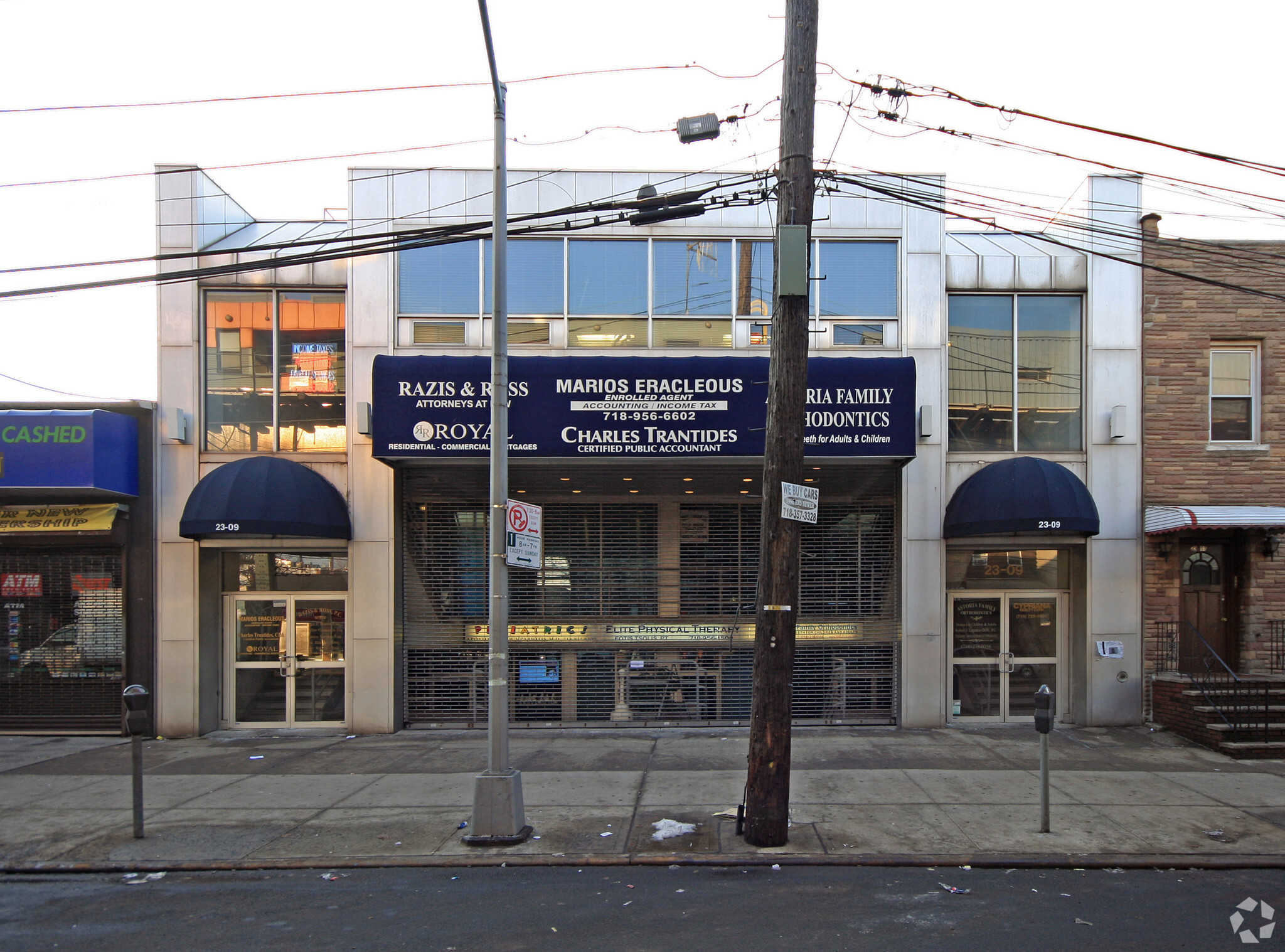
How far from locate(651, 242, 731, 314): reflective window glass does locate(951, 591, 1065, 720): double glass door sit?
18.9 feet

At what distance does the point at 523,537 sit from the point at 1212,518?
9.75 meters

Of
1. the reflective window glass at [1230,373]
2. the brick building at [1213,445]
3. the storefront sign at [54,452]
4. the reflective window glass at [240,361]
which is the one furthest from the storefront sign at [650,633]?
the reflective window glass at [1230,373]

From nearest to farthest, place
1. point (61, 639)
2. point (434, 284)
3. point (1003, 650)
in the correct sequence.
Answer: point (61, 639) → point (434, 284) → point (1003, 650)

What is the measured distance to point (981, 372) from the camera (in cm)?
1204

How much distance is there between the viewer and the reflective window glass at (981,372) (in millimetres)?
11977

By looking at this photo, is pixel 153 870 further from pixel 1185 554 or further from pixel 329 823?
pixel 1185 554

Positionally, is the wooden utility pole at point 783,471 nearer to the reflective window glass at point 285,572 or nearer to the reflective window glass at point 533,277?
the reflective window glass at point 533,277

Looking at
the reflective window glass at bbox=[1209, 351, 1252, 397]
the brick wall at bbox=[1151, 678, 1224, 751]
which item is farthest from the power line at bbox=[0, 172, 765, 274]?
the brick wall at bbox=[1151, 678, 1224, 751]

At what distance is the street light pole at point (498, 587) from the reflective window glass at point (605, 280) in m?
4.21

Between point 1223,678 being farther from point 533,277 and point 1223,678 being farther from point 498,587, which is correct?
point 533,277

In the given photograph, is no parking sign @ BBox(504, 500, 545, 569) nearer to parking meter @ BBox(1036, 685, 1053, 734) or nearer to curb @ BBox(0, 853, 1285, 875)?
curb @ BBox(0, 853, 1285, 875)

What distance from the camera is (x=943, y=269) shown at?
11.8 metres

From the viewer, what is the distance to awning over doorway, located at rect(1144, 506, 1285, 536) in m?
11.0

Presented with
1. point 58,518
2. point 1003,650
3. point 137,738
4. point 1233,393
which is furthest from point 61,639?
point 1233,393
